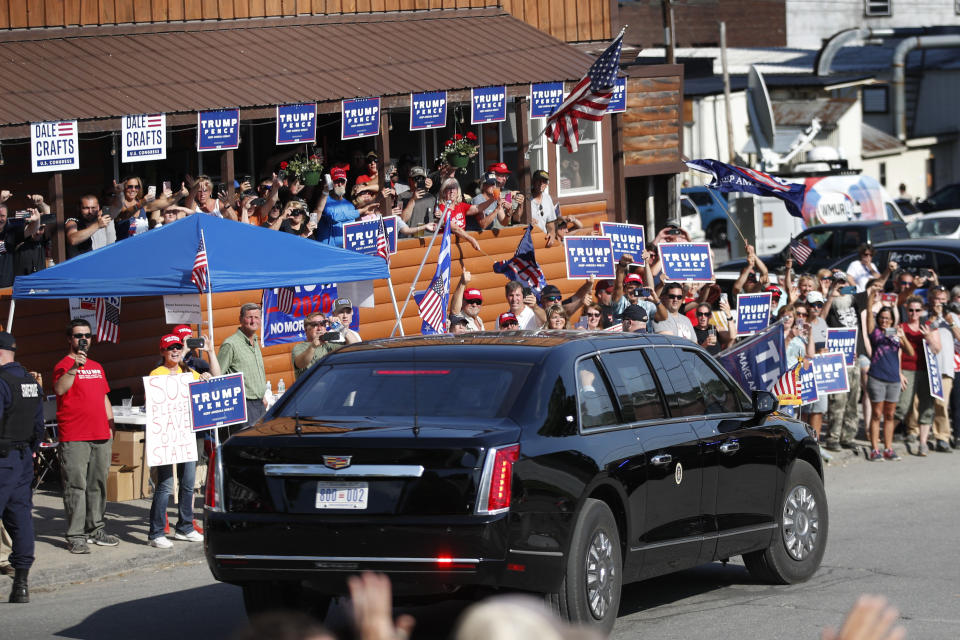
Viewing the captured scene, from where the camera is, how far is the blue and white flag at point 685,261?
55.9 ft

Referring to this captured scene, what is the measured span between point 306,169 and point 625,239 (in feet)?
13.0

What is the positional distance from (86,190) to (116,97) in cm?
263

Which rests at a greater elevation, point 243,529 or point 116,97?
point 116,97

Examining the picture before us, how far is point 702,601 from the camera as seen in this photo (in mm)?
9375

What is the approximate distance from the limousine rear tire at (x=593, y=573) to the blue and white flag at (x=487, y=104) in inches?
462

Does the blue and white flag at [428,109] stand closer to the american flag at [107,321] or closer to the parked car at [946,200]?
the american flag at [107,321]

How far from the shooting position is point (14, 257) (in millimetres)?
14508

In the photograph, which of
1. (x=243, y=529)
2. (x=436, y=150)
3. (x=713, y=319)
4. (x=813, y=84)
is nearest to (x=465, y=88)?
(x=436, y=150)

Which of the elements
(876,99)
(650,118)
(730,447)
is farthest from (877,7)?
(730,447)

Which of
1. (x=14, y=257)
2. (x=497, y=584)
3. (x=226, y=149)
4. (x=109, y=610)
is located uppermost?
(x=226, y=149)

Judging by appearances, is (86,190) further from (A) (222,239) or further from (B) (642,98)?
(B) (642,98)

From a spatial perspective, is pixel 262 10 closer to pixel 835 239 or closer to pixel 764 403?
pixel 764 403

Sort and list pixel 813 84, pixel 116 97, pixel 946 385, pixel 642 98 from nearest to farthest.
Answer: pixel 116 97 → pixel 946 385 → pixel 642 98 → pixel 813 84

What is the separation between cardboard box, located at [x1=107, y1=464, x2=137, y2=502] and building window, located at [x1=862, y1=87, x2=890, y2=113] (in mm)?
47183
